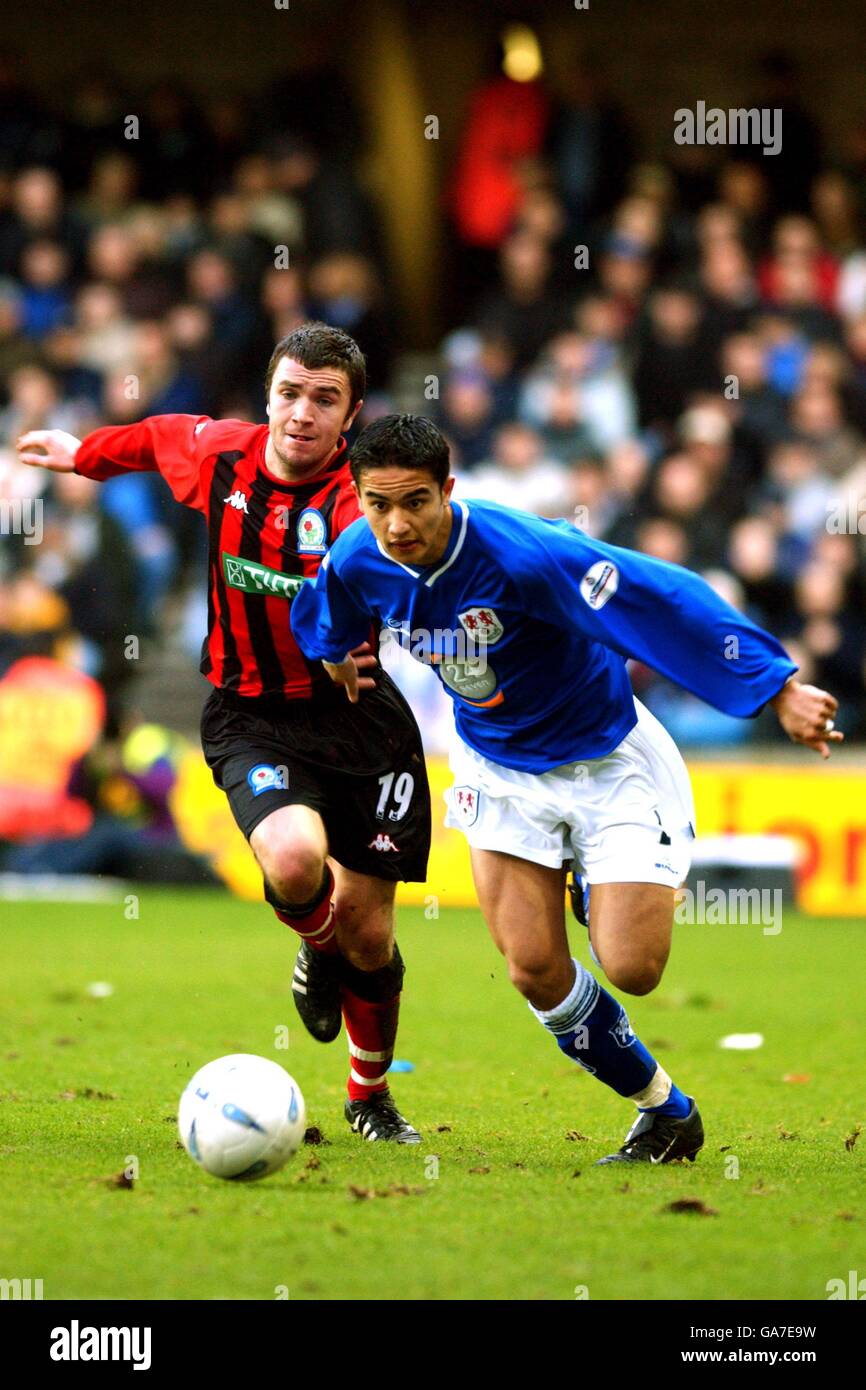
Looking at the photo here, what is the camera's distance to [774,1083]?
21.8ft

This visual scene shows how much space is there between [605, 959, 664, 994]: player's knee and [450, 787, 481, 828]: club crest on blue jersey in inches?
22.2

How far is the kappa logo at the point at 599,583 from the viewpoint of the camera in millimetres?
4762

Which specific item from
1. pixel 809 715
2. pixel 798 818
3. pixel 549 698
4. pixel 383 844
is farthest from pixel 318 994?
pixel 798 818

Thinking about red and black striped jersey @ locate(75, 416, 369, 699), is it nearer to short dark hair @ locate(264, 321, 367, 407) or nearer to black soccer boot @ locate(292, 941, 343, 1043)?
short dark hair @ locate(264, 321, 367, 407)

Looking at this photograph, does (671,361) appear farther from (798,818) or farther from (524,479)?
(798,818)

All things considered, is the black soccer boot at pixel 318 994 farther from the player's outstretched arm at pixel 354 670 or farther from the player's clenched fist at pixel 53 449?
the player's clenched fist at pixel 53 449

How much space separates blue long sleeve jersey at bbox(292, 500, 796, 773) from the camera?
4.67 m

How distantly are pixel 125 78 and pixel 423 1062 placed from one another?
13440 mm

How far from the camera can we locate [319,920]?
218 inches

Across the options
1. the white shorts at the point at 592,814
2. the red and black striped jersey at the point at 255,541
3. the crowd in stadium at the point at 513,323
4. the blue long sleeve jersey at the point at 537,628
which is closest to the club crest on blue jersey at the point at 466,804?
the white shorts at the point at 592,814

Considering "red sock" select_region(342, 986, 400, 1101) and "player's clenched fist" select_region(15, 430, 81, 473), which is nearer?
"red sock" select_region(342, 986, 400, 1101)

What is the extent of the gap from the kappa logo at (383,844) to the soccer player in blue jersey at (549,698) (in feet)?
1.35

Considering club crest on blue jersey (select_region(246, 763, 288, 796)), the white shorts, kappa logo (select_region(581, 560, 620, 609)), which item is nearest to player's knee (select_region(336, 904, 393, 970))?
club crest on blue jersey (select_region(246, 763, 288, 796))

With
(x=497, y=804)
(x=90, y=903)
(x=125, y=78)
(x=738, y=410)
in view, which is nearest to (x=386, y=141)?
(x=125, y=78)
